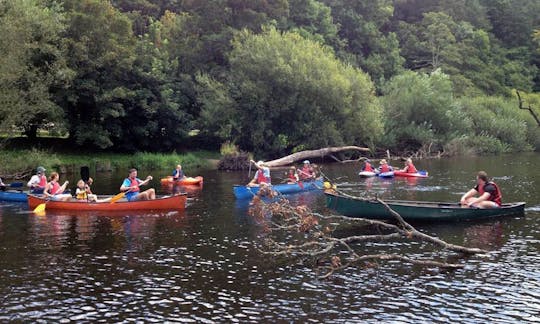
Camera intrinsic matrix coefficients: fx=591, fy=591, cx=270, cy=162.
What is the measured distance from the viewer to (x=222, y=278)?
1303 cm

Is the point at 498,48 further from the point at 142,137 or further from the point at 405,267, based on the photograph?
the point at 405,267

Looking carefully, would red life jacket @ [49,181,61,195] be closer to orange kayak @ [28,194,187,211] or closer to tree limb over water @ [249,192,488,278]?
orange kayak @ [28,194,187,211]

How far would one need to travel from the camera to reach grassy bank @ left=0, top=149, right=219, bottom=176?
34188 millimetres

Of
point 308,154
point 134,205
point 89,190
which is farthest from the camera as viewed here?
point 308,154

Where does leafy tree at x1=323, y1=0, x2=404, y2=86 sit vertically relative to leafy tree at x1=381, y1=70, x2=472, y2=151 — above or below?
above

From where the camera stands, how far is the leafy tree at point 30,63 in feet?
108

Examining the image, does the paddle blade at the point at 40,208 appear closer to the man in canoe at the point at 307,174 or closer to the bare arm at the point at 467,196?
Result: the man in canoe at the point at 307,174

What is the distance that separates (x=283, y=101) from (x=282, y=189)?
19.6 meters

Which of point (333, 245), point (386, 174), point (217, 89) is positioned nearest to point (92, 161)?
point (217, 89)

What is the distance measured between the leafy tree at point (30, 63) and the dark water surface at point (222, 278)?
14800 millimetres

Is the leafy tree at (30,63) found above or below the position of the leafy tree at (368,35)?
below

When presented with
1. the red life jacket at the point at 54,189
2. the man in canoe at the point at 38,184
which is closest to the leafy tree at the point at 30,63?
the man in canoe at the point at 38,184

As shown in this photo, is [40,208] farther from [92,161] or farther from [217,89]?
[217,89]

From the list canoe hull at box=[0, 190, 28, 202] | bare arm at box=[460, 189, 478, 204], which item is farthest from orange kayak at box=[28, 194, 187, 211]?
bare arm at box=[460, 189, 478, 204]
